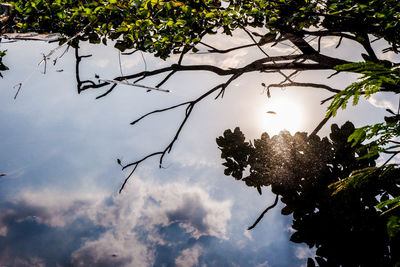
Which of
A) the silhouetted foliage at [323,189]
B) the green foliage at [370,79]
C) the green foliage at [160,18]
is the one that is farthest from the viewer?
the silhouetted foliage at [323,189]

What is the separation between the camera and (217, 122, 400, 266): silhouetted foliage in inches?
152

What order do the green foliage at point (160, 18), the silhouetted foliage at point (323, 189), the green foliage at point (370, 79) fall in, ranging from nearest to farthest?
1. the green foliage at point (370, 79)
2. the green foliage at point (160, 18)
3. the silhouetted foliage at point (323, 189)

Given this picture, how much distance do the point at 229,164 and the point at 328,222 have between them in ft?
7.30

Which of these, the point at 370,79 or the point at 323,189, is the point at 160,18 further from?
the point at 323,189

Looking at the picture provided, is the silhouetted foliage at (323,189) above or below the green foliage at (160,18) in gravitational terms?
below

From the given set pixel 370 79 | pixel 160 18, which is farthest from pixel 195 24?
pixel 370 79

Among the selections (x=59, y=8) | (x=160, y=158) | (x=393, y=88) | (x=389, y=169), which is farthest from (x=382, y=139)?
(x=59, y=8)

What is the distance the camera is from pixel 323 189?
4.44 metres

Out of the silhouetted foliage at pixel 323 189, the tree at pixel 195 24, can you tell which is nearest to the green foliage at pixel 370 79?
the tree at pixel 195 24

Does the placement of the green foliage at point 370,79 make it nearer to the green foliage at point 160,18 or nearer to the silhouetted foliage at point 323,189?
the green foliage at point 160,18

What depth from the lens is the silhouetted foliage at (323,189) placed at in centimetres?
387

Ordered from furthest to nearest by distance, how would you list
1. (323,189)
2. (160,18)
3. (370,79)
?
(323,189)
(160,18)
(370,79)

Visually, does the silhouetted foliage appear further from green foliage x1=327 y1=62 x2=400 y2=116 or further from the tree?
green foliage x1=327 y1=62 x2=400 y2=116

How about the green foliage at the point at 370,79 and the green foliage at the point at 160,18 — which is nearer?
the green foliage at the point at 370,79
